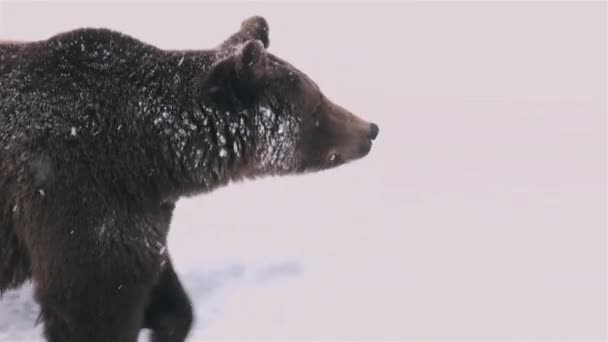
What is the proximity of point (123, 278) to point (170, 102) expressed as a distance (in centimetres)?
83

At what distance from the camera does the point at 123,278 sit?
4.08 m

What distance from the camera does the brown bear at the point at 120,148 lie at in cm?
399

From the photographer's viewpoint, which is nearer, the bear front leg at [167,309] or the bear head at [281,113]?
the bear head at [281,113]

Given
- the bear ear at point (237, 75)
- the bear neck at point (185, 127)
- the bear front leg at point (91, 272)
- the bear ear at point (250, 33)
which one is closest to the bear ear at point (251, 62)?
the bear ear at point (237, 75)

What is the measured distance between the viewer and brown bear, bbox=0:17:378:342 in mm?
3992

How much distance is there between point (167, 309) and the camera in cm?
483

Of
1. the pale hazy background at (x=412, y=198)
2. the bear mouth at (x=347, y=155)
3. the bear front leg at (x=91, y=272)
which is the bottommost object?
the pale hazy background at (x=412, y=198)

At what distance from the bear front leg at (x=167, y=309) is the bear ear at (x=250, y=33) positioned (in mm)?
1168

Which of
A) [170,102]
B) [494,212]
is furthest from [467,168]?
[170,102]

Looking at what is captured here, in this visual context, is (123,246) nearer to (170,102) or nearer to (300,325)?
(170,102)

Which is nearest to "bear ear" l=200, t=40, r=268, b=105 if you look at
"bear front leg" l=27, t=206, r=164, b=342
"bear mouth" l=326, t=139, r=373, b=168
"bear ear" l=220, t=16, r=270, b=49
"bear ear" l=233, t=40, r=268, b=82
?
"bear ear" l=233, t=40, r=268, b=82

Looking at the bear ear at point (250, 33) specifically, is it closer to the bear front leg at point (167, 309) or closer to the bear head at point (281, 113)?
the bear head at point (281, 113)

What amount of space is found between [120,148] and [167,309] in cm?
106

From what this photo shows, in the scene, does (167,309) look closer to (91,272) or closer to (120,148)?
(91,272)
